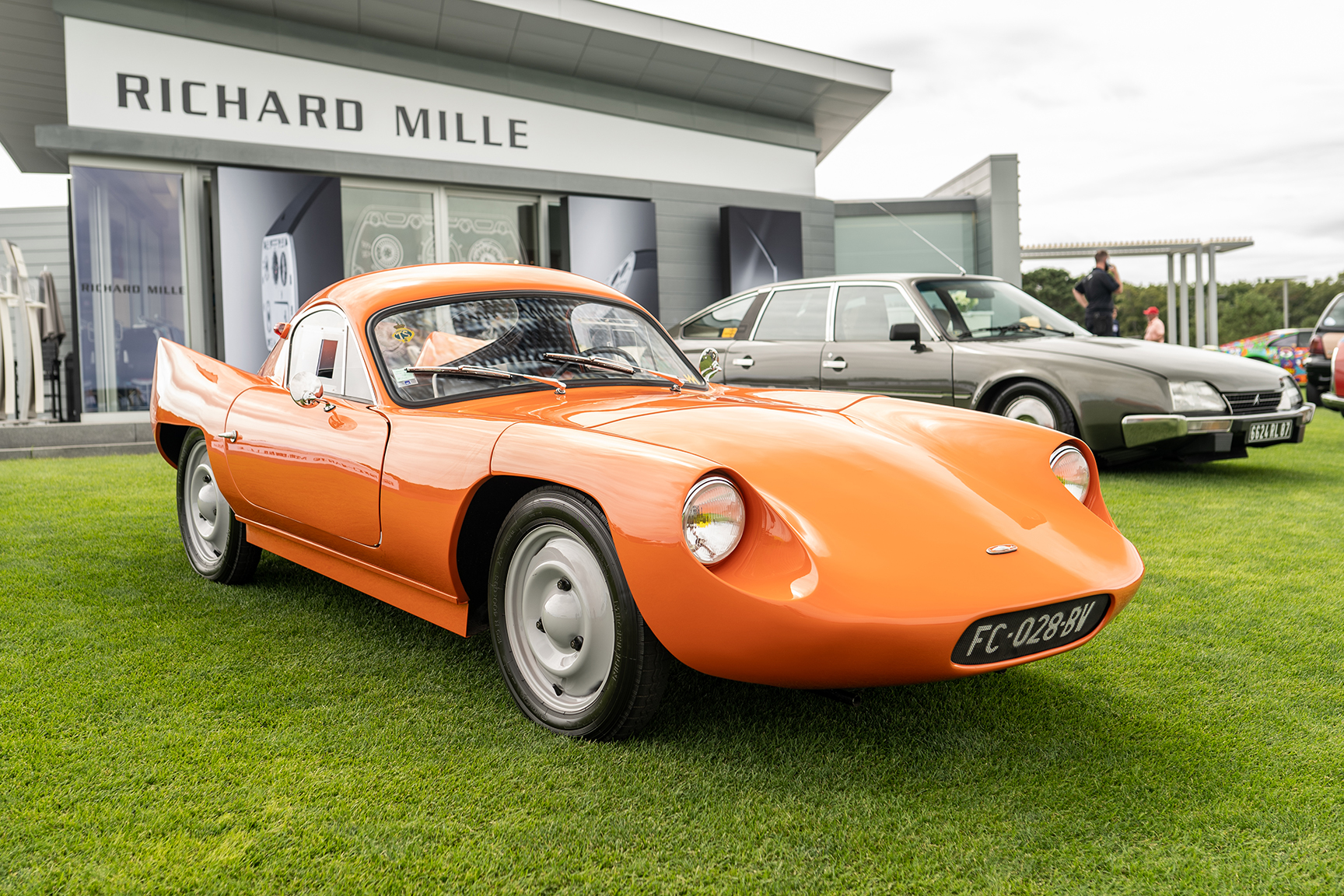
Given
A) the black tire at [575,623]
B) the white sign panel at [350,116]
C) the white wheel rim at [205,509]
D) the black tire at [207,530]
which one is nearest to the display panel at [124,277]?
the white sign panel at [350,116]

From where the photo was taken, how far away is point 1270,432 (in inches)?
243

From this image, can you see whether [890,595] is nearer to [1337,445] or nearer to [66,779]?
[66,779]

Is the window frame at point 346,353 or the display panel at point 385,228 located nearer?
the window frame at point 346,353

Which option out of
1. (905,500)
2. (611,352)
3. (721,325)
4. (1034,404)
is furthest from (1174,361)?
(905,500)

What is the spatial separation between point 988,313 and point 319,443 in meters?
5.44

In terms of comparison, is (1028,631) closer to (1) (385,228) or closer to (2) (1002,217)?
(1) (385,228)

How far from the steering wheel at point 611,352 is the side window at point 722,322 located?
4545 millimetres

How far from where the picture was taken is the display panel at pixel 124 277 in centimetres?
955

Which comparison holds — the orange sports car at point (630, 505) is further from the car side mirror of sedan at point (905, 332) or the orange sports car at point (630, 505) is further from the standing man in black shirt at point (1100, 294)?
the standing man in black shirt at point (1100, 294)

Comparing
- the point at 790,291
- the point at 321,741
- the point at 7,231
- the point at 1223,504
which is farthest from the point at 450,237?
the point at 7,231

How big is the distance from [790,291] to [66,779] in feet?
21.2

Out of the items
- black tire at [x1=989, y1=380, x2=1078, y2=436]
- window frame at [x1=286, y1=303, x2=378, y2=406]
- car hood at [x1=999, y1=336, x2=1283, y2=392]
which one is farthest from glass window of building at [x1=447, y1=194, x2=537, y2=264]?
window frame at [x1=286, y1=303, x2=378, y2=406]

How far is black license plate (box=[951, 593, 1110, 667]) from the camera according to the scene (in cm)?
207

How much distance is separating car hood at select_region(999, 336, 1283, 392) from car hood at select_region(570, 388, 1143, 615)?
3918mm
